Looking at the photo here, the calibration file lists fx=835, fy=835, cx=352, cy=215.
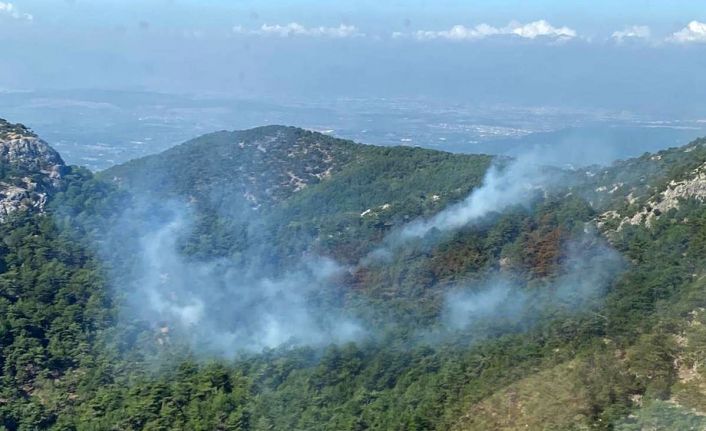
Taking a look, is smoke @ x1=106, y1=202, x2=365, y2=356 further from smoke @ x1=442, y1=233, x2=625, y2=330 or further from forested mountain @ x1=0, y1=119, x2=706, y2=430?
smoke @ x1=442, y1=233, x2=625, y2=330

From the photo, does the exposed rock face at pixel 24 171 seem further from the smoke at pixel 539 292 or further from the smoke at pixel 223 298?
the smoke at pixel 539 292

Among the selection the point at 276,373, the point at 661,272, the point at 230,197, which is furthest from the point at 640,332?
the point at 230,197

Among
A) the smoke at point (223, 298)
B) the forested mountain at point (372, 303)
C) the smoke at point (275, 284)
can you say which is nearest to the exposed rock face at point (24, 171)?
the forested mountain at point (372, 303)

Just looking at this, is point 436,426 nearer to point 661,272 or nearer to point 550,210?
point 661,272

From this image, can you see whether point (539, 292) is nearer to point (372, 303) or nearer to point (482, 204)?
point (372, 303)

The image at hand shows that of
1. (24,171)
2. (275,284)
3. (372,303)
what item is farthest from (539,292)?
(24,171)

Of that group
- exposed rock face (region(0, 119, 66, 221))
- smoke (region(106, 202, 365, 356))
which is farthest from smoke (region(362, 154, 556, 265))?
exposed rock face (region(0, 119, 66, 221))
